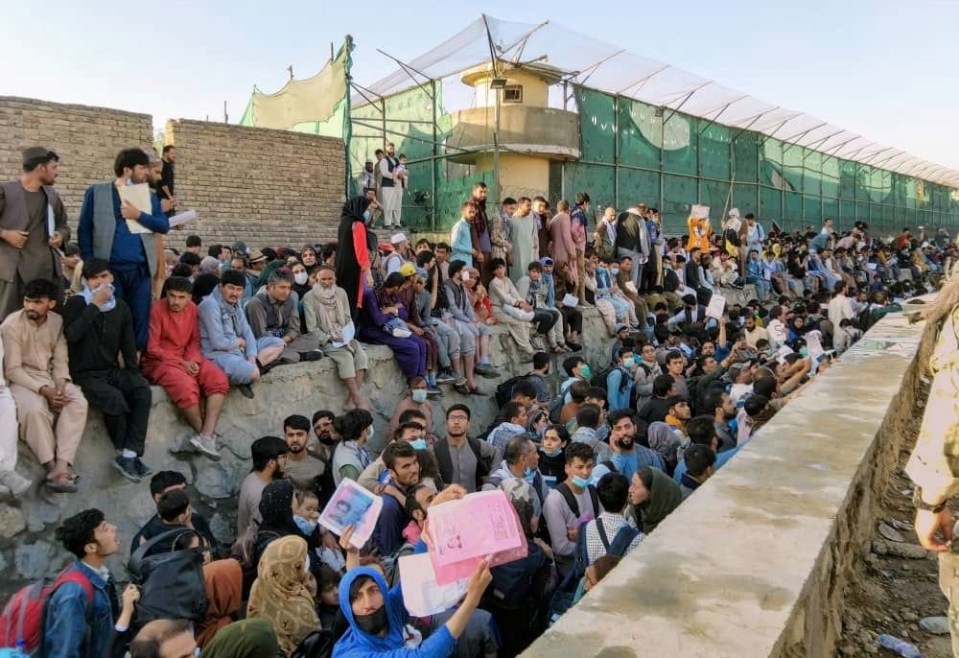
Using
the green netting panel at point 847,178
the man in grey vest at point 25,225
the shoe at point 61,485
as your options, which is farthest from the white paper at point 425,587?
the green netting panel at point 847,178

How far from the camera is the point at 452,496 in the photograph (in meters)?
3.28

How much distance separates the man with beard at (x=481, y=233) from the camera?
896cm

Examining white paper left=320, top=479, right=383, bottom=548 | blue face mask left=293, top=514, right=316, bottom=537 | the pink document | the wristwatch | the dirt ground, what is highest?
the wristwatch

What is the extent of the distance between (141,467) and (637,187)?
1532cm

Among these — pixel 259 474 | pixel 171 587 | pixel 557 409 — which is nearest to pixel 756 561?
pixel 171 587

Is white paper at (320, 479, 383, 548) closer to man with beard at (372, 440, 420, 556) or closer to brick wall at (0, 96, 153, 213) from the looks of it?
man with beard at (372, 440, 420, 556)

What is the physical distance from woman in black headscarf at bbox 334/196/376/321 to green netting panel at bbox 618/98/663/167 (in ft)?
39.0

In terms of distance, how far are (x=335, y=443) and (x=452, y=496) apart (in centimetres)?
242

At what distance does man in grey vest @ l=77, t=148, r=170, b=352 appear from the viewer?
16.6ft

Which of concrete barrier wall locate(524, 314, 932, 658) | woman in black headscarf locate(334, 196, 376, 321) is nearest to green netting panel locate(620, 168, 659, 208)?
woman in black headscarf locate(334, 196, 376, 321)

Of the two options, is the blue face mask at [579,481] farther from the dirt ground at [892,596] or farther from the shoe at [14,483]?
the shoe at [14,483]

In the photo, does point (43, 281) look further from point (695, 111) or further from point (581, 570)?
point (695, 111)

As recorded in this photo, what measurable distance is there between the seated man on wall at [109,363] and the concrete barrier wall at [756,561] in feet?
12.0

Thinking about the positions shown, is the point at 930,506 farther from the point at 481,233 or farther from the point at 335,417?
the point at 481,233
